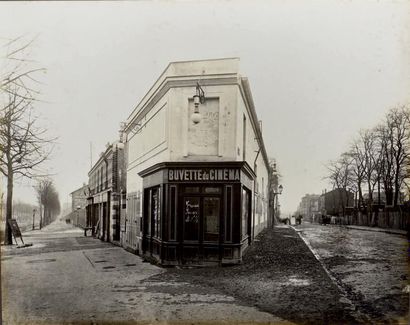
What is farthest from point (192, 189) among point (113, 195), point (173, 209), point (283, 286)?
point (113, 195)

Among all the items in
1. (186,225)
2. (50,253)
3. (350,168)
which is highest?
(350,168)

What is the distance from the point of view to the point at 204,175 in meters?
12.1

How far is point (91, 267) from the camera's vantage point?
41.3ft

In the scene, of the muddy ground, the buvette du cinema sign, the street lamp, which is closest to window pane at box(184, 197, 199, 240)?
the buvette du cinema sign

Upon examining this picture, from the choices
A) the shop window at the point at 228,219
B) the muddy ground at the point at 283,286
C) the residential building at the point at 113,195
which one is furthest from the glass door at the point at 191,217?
the residential building at the point at 113,195

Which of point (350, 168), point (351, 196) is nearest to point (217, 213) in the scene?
point (350, 168)

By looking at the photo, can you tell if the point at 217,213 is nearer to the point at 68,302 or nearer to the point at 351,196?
the point at 68,302

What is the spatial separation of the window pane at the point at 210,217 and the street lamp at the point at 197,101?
245 centimetres

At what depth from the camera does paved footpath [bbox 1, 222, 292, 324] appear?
22.6ft

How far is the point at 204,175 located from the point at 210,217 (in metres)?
1.28

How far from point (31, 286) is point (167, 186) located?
454cm

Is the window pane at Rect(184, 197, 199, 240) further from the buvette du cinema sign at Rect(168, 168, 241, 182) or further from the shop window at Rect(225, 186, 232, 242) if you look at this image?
the shop window at Rect(225, 186, 232, 242)

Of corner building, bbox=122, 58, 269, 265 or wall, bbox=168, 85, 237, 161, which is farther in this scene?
wall, bbox=168, 85, 237, 161

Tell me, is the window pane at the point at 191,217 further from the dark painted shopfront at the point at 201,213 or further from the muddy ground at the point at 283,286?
the muddy ground at the point at 283,286
